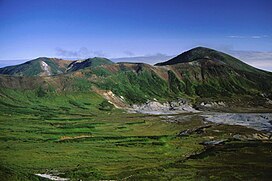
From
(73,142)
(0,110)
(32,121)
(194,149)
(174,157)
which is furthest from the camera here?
(0,110)

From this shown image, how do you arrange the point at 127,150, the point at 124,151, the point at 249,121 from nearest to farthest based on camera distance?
the point at 124,151 → the point at 127,150 → the point at 249,121

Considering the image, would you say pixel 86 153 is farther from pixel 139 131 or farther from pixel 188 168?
pixel 139 131

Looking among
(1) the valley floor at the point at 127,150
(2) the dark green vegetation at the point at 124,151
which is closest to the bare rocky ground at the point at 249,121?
(1) the valley floor at the point at 127,150

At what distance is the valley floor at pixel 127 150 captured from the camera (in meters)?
83.4

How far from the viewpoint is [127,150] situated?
364 feet

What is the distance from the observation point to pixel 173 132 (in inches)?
5974

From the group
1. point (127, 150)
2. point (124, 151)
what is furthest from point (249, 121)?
point (124, 151)

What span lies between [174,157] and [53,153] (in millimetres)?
37324

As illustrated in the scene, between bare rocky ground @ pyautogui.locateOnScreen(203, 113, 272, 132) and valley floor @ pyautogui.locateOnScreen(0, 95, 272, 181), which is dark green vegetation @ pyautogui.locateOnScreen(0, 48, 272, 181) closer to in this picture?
valley floor @ pyautogui.locateOnScreen(0, 95, 272, 181)

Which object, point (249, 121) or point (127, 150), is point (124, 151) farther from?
point (249, 121)

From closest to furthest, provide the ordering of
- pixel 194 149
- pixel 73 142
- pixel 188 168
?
pixel 188 168
pixel 194 149
pixel 73 142

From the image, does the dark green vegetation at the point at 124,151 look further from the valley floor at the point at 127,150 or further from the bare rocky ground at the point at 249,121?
the bare rocky ground at the point at 249,121

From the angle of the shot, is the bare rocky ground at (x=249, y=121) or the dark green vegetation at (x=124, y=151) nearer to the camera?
the dark green vegetation at (x=124, y=151)

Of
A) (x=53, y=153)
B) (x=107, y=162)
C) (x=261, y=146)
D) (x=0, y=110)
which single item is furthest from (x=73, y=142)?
Result: (x=0, y=110)
